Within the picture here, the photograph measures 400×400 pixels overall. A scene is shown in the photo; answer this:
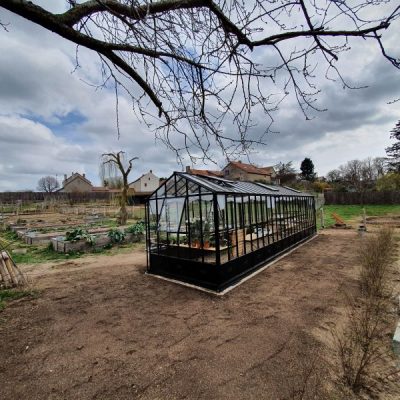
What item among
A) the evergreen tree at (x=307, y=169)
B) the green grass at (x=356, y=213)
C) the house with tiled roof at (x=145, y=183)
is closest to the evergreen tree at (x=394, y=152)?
the green grass at (x=356, y=213)

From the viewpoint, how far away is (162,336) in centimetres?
387

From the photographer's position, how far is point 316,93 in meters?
2.46

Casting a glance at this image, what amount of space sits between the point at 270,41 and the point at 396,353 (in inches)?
148

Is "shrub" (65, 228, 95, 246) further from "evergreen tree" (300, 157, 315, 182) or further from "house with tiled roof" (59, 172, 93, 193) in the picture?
"house with tiled roof" (59, 172, 93, 193)

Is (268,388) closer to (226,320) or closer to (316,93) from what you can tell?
(226,320)

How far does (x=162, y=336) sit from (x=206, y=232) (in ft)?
9.54

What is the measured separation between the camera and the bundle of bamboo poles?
6.16m

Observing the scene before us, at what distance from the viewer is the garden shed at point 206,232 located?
19.5 feet

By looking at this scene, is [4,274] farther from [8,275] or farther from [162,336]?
[162,336]

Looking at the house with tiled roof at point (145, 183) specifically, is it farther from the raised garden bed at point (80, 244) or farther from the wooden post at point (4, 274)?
the wooden post at point (4, 274)

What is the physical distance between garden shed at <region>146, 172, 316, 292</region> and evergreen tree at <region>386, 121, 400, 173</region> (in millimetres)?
27584

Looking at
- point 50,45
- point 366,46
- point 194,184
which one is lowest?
point 194,184

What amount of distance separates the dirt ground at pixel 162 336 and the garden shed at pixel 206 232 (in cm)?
47

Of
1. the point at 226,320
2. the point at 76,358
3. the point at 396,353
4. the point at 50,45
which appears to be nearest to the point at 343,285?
the point at 396,353
